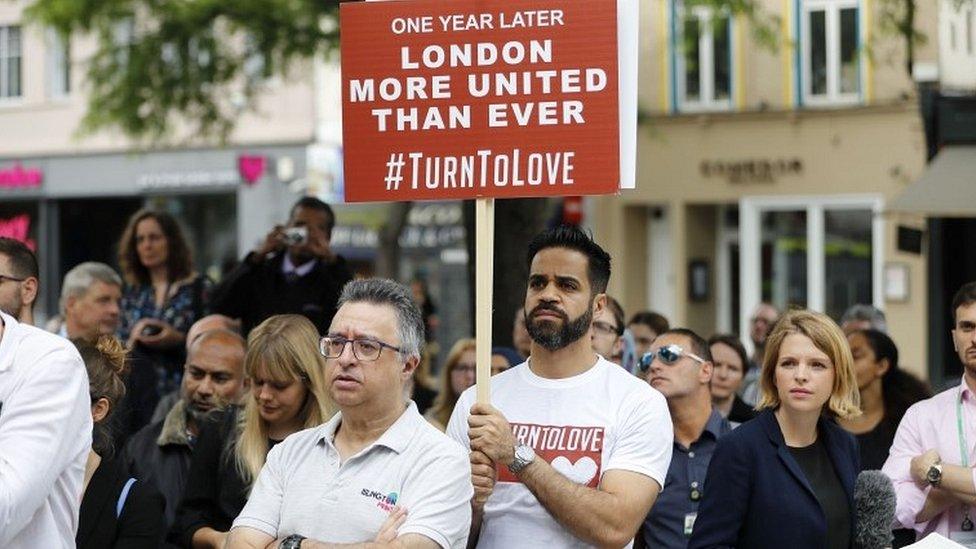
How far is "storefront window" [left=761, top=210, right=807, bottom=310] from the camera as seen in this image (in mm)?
23500

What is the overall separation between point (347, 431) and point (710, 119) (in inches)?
763

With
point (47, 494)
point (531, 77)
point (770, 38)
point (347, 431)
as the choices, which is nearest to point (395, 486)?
point (347, 431)

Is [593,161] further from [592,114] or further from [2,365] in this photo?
[2,365]

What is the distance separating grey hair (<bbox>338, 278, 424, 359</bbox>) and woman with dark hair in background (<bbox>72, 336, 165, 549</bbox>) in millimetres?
1126

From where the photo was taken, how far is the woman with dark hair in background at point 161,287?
33.2 ft

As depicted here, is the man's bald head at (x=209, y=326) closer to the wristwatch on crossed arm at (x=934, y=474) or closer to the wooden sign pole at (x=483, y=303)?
the wooden sign pole at (x=483, y=303)

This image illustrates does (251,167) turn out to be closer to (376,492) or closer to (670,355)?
(670,355)

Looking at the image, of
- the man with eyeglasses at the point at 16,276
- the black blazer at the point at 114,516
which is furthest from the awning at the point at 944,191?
the black blazer at the point at 114,516

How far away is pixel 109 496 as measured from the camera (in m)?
5.76

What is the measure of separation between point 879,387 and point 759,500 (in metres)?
3.25

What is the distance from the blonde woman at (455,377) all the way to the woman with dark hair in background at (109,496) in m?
4.12

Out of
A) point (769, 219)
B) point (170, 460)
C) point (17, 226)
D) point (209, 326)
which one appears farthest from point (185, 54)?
point (17, 226)

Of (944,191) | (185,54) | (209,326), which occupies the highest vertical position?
(185,54)

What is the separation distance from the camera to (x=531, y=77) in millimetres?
5516
